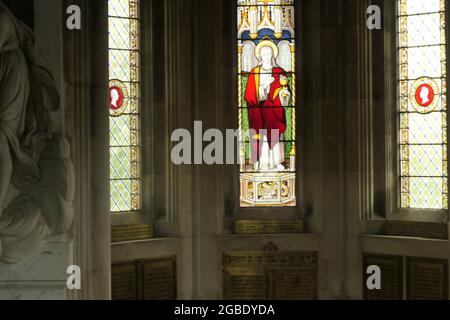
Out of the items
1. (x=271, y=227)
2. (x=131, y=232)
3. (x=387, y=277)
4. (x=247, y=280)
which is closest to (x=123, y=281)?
(x=131, y=232)

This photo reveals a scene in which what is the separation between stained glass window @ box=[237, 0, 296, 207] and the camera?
13.9m

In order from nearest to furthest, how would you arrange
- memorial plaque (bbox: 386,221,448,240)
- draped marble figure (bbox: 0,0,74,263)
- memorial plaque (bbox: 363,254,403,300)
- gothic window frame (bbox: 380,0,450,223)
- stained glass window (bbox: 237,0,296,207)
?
1. draped marble figure (bbox: 0,0,74,263)
2. memorial plaque (bbox: 386,221,448,240)
3. memorial plaque (bbox: 363,254,403,300)
4. gothic window frame (bbox: 380,0,450,223)
5. stained glass window (bbox: 237,0,296,207)

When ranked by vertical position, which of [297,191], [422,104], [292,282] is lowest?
[292,282]

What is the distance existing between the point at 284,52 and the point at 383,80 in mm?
1510

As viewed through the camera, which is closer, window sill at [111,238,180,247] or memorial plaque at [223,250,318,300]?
window sill at [111,238,180,247]

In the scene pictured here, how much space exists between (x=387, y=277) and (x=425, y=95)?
2570 mm

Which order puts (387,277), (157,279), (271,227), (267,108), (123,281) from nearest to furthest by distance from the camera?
(123,281) < (157,279) < (387,277) < (271,227) < (267,108)

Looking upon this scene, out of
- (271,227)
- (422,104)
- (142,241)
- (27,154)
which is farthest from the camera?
(271,227)

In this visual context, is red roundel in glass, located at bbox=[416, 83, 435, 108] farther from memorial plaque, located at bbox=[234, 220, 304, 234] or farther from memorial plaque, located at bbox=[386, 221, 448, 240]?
memorial plaque, located at bbox=[234, 220, 304, 234]

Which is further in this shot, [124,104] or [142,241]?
[124,104]

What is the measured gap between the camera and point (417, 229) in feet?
42.9

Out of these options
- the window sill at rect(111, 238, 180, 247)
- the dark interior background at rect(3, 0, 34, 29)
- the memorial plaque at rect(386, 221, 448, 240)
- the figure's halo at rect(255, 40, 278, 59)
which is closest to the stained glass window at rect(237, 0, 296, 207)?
the figure's halo at rect(255, 40, 278, 59)

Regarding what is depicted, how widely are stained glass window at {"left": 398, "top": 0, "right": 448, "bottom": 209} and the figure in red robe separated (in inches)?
67.4

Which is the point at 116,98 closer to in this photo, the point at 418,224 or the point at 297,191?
the point at 297,191
